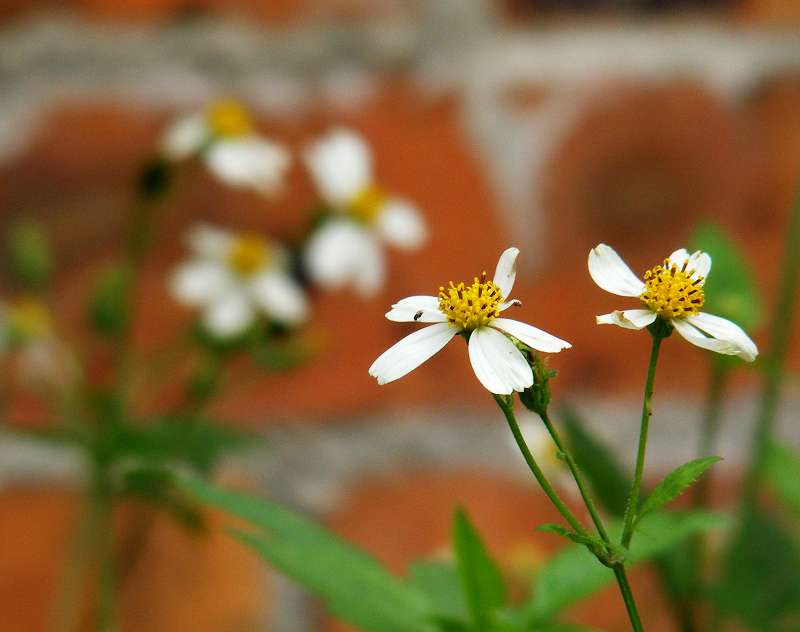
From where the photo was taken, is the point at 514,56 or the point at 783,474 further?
the point at 514,56

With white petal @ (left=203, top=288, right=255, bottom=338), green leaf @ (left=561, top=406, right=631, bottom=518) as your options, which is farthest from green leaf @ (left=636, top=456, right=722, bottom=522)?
white petal @ (left=203, top=288, right=255, bottom=338)

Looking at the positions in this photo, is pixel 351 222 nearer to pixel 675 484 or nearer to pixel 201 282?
pixel 201 282

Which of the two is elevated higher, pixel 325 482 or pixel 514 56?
pixel 514 56

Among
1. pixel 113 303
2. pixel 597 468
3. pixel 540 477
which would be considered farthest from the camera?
pixel 113 303

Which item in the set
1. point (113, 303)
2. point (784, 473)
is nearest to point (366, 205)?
point (113, 303)

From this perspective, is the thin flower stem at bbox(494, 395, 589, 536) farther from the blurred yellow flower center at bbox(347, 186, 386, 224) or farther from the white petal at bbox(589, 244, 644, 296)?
the blurred yellow flower center at bbox(347, 186, 386, 224)

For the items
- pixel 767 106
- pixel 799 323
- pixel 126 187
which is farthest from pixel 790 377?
pixel 126 187

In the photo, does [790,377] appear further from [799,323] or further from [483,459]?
[483,459]

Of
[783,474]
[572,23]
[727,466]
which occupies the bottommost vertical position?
[783,474]
